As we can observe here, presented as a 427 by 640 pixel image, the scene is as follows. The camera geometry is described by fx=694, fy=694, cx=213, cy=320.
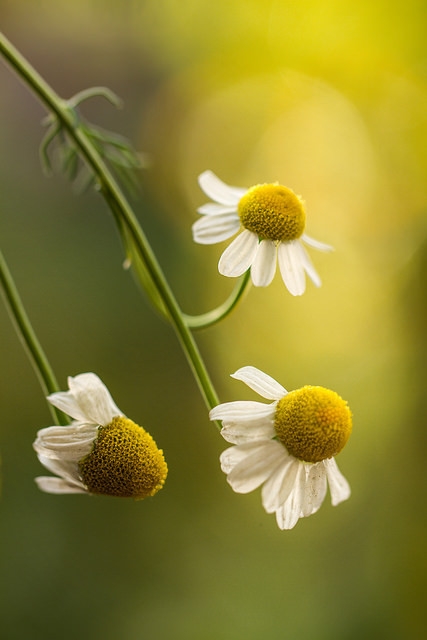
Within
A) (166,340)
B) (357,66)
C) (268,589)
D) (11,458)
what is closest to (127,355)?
(166,340)

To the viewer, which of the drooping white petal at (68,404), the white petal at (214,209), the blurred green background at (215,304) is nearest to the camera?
the drooping white petal at (68,404)

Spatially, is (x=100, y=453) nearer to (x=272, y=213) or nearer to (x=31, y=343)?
(x=31, y=343)

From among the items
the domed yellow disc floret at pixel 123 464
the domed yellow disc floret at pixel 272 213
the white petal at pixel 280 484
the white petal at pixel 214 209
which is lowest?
the white petal at pixel 280 484

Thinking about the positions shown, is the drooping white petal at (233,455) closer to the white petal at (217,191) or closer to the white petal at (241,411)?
the white petal at (241,411)

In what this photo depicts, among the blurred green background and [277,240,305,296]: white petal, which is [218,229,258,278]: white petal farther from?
the blurred green background

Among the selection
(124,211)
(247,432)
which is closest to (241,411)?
(247,432)

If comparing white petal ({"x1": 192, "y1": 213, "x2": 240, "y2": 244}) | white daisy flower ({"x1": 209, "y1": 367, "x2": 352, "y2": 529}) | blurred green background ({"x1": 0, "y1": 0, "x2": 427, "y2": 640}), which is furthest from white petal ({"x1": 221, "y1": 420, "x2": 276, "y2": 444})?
blurred green background ({"x1": 0, "y1": 0, "x2": 427, "y2": 640})

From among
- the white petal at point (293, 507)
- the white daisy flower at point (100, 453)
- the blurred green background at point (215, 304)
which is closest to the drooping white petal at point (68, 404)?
the white daisy flower at point (100, 453)
